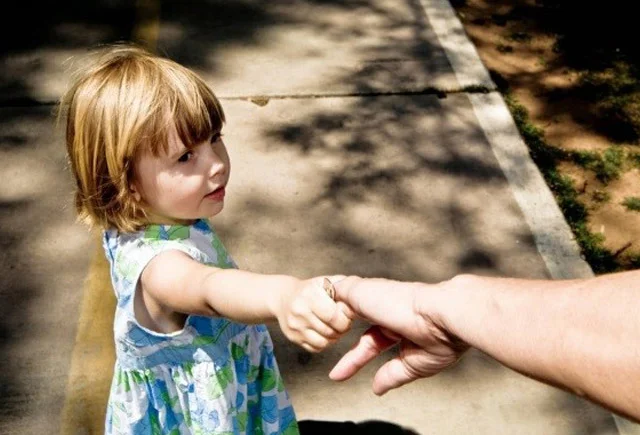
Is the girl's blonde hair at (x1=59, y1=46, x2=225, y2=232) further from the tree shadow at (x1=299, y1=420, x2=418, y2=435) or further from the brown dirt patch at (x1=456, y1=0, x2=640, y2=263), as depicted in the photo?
the brown dirt patch at (x1=456, y1=0, x2=640, y2=263)

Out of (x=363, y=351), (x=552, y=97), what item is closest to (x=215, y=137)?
(x=363, y=351)

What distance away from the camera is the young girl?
1.90 meters

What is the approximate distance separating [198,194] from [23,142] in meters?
2.39

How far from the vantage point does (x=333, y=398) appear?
291 centimetres

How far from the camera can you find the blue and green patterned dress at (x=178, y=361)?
203 centimetres

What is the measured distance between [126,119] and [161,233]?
32 centimetres

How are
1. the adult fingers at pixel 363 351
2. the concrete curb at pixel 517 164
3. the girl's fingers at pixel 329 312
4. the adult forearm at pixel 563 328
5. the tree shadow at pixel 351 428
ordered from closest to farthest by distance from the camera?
the adult forearm at pixel 563 328
the girl's fingers at pixel 329 312
the adult fingers at pixel 363 351
the tree shadow at pixel 351 428
the concrete curb at pixel 517 164

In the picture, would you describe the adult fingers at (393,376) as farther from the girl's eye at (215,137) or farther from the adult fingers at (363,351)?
the girl's eye at (215,137)

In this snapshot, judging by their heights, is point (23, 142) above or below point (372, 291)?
below

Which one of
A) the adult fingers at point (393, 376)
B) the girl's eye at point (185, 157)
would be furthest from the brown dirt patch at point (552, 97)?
the girl's eye at point (185, 157)

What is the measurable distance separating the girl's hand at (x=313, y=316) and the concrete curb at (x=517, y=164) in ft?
5.68

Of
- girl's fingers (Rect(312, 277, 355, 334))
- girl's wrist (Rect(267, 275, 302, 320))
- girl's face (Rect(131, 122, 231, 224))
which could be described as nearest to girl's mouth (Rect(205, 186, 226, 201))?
girl's face (Rect(131, 122, 231, 224))

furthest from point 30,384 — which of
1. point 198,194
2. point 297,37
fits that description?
point 297,37

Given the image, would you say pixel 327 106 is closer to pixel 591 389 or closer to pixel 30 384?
pixel 30 384
